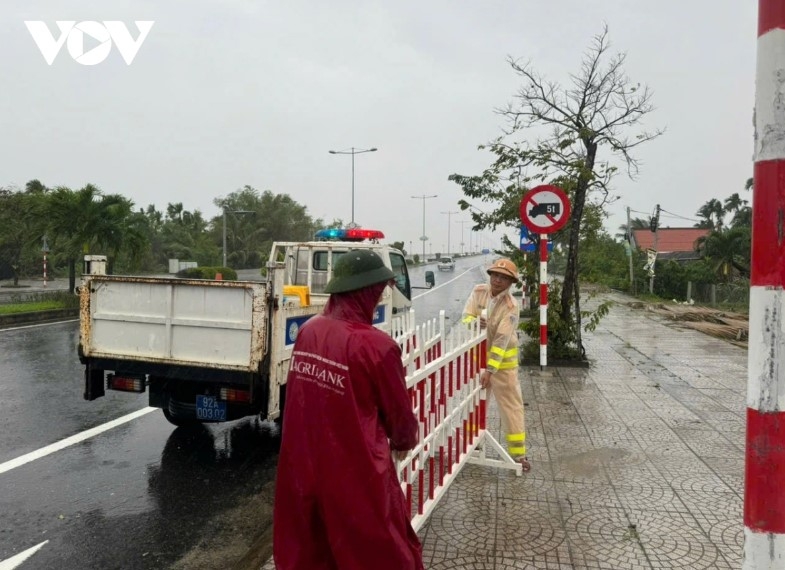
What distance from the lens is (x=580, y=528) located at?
367 cm

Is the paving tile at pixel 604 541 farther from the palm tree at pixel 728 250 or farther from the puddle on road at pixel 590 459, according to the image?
the palm tree at pixel 728 250

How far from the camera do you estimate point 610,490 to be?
4258mm

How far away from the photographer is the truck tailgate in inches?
194

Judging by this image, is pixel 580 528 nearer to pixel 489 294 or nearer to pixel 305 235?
pixel 489 294

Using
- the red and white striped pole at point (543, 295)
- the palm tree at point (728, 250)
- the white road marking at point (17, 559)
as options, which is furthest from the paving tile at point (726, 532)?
the palm tree at point (728, 250)

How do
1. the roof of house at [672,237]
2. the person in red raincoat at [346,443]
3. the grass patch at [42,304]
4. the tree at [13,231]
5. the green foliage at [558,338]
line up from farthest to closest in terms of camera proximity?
1. the roof of house at [672,237]
2. the tree at [13,231]
3. the grass patch at [42,304]
4. the green foliage at [558,338]
5. the person in red raincoat at [346,443]

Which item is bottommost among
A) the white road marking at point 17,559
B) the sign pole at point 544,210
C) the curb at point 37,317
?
the white road marking at point 17,559

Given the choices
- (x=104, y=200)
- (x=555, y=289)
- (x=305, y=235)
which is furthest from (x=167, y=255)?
(x=555, y=289)

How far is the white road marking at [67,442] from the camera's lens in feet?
16.9

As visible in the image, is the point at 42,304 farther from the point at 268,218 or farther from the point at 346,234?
the point at 268,218

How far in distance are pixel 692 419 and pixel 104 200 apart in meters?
18.2

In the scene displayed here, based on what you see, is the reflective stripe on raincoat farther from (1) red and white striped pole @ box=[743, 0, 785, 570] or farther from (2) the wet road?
(1) red and white striped pole @ box=[743, 0, 785, 570]

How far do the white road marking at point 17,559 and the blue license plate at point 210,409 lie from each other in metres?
1.63

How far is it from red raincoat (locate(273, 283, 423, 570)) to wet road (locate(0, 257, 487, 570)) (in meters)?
1.74
